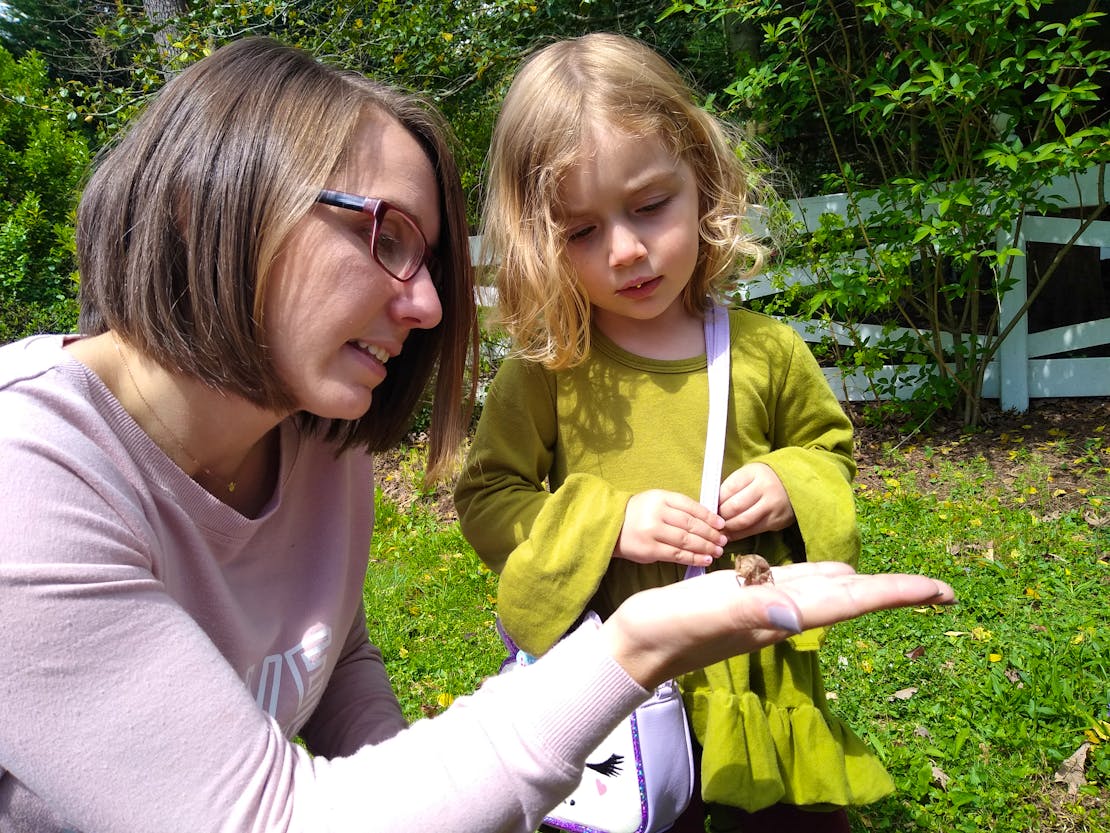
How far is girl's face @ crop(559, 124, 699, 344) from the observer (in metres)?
1.90

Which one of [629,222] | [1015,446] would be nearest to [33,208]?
[1015,446]

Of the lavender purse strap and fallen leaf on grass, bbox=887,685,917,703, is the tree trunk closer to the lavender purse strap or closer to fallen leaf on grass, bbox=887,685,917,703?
the lavender purse strap

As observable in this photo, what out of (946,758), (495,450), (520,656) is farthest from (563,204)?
(946,758)

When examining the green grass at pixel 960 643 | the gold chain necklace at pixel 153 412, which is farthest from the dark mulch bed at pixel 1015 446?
the gold chain necklace at pixel 153 412

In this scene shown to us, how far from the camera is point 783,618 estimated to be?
1232 mm

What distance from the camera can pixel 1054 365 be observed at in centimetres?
589

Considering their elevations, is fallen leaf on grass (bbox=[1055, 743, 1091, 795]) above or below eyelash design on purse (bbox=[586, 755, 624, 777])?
below

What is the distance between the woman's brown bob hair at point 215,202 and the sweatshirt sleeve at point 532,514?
21.5 inches

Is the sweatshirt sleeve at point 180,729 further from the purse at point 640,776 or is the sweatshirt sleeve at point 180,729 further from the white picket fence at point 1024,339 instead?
the white picket fence at point 1024,339

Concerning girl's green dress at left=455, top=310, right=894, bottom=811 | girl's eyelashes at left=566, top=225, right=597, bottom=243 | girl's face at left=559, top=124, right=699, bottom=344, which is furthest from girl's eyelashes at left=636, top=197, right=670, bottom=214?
girl's green dress at left=455, top=310, right=894, bottom=811

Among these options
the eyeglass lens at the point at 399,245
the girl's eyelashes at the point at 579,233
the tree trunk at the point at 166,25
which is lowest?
the girl's eyelashes at the point at 579,233

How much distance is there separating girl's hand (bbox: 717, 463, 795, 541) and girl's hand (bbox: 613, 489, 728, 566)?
5 cm

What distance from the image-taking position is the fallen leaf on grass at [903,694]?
3164 mm

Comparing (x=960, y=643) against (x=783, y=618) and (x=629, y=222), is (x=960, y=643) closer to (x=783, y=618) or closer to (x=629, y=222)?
(x=629, y=222)
